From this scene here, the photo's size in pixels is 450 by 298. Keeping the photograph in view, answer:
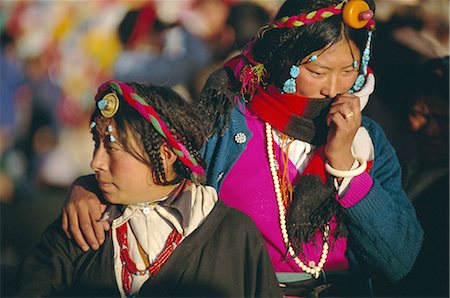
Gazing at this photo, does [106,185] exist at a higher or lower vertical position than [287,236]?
higher

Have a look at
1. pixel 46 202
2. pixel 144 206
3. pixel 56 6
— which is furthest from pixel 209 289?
pixel 56 6

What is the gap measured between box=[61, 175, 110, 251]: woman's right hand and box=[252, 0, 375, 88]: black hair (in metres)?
0.75

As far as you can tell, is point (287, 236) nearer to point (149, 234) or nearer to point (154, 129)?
point (149, 234)

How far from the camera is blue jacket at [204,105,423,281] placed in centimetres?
252

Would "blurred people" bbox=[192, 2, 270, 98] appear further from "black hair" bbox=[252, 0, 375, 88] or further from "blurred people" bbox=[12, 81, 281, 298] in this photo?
"blurred people" bbox=[12, 81, 281, 298]

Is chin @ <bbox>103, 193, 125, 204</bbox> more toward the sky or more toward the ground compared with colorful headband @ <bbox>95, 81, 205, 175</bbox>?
more toward the ground

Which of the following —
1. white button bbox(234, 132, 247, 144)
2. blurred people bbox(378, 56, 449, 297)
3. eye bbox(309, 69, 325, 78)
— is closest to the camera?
eye bbox(309, 69, 325, 78)

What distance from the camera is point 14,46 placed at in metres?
6.23

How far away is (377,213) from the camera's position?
2.51 m

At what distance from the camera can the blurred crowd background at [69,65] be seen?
5.64m

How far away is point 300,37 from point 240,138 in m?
0.40

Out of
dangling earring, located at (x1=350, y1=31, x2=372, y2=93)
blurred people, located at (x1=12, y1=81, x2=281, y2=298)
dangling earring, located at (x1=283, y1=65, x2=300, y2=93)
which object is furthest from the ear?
dangling earring, located at (x1=350, y1=31, x2=372, y2=93)

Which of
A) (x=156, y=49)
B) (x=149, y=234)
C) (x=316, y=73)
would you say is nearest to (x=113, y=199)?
(x=149, y=234)

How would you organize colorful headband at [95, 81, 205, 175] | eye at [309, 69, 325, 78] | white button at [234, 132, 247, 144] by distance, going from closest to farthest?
colorful headband at [95, 81, 205, 175] < eye at [309, 69, 325, 78] < white button at [234, 132, 247, 144]
